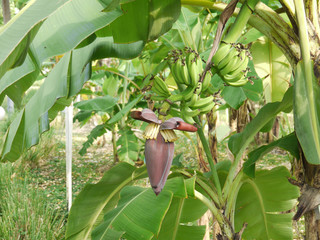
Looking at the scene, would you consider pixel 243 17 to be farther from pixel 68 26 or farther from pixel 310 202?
pixel 310 202

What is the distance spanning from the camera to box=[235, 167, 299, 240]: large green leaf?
1.02 metres

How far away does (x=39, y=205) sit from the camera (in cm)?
179

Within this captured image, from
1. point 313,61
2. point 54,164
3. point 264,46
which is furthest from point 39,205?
point 54,164

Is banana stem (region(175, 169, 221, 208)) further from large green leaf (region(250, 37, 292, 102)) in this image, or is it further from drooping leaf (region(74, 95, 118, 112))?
drooping leaf (region(74, 95, 118, 112))

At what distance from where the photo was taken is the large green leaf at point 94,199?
1.01 metres

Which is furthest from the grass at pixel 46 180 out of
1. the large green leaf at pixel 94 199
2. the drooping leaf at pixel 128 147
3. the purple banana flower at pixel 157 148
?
the purple banana flower at pixel 157 148

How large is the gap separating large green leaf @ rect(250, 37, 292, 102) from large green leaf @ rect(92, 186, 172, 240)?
0.66m

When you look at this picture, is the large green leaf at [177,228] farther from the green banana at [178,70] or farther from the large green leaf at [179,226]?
the green banana at [178,70]

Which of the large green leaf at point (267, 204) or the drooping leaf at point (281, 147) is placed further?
the large green leaf at point (267, 204)

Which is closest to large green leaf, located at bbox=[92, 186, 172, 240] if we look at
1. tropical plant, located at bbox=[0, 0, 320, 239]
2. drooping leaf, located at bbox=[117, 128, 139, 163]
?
tropical plant, located at bbox=[0, 0, 320, 239]

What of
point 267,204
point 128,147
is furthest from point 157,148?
point 128,147

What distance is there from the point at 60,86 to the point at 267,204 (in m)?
0.74

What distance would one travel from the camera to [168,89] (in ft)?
2.29

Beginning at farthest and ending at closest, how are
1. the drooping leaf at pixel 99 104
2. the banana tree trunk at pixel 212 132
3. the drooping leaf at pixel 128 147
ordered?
1. the drooping leaf at pixel 128 147
2. the drooping leaf at pixel 99 104
3. the banana tree trunk at pixel 212 132
